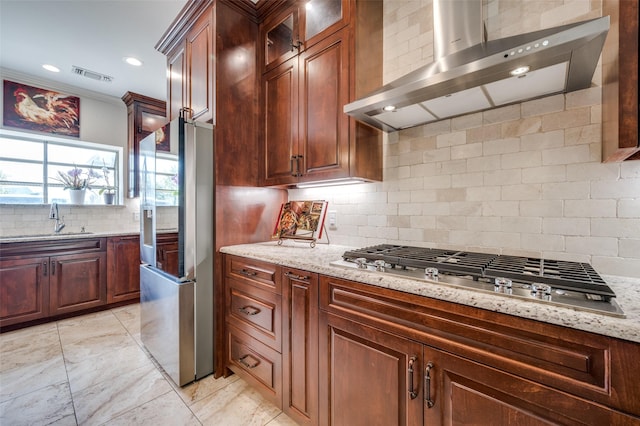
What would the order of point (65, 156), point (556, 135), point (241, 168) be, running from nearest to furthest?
point (556, 135), point (241, 168), point (65, 156)

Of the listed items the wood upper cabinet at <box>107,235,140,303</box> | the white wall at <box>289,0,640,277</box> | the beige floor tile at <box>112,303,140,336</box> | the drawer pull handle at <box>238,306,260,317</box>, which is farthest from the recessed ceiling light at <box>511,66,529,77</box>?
the wood upper cabinet at <box>107,235,140,303</box>

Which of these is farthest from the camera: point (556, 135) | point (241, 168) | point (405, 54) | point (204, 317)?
point (241, 168)

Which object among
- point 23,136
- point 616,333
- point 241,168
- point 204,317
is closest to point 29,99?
point 23,136

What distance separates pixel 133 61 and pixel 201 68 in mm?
1628

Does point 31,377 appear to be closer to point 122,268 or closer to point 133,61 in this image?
point 122,268

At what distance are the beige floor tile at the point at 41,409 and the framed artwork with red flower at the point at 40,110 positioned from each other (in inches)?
126

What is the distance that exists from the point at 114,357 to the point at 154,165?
1686mm

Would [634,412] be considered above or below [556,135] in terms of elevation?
below

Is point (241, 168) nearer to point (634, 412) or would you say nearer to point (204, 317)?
point (204, 317)

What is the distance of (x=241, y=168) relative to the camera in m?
2.15

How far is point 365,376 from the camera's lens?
116cm

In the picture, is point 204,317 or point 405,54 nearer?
point 405,54

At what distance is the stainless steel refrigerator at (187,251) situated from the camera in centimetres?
187

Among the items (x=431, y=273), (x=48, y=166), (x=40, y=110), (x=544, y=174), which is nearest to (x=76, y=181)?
(x=48, y=166)
